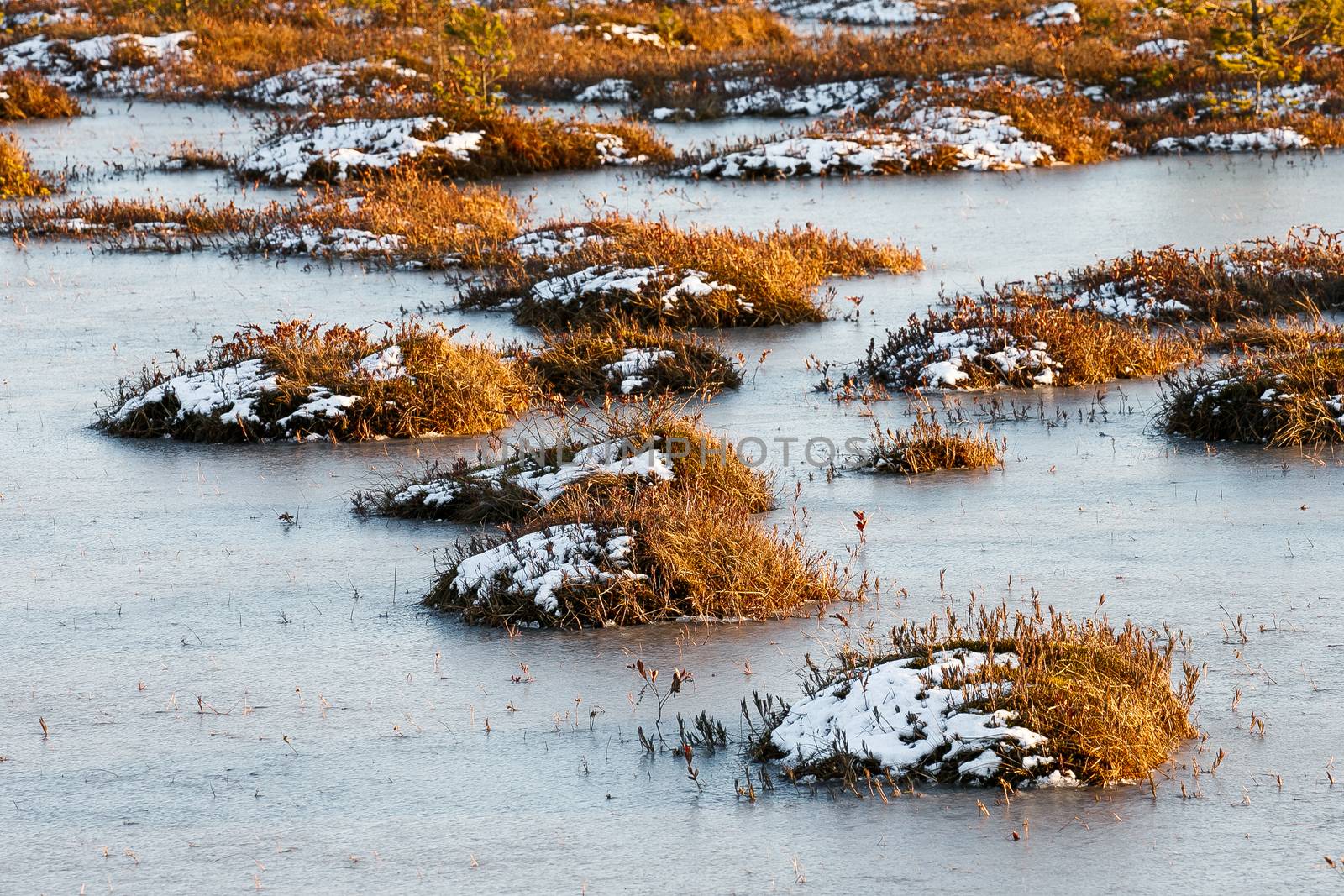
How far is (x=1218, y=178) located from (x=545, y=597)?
19.4 meters

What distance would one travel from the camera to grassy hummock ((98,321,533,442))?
44.0 ft

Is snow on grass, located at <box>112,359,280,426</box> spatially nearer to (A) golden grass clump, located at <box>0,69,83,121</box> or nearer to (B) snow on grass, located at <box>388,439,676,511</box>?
(B) snow on grass, located at <box>388,439,676,511</box>

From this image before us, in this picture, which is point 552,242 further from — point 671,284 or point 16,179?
point 16,179

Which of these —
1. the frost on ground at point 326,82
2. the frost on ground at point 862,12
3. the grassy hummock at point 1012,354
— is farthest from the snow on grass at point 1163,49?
the grassy hummock at point 1012,354

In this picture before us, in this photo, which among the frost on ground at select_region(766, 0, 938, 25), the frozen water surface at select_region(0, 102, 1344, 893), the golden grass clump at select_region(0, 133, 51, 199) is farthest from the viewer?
the frost on ground at select_region(766, 0, 938, 25)

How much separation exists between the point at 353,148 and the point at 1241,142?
1489 cm

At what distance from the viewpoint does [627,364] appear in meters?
14.8

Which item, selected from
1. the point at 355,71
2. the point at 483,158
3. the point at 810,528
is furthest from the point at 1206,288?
the point at 355,71

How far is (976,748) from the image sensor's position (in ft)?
21.1

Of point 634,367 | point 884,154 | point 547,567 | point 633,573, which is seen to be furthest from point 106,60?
point 633,573

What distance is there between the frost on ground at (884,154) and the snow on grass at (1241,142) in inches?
91.1

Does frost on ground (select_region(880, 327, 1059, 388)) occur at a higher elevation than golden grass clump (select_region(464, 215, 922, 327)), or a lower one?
lower

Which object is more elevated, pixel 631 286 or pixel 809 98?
pixel 809 98

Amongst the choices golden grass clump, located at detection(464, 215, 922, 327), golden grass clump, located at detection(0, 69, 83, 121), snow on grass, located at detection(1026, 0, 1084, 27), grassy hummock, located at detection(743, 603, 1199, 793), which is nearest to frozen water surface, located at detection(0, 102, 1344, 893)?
grassy hummock, located at detection(743, 603, 1199, 793)
